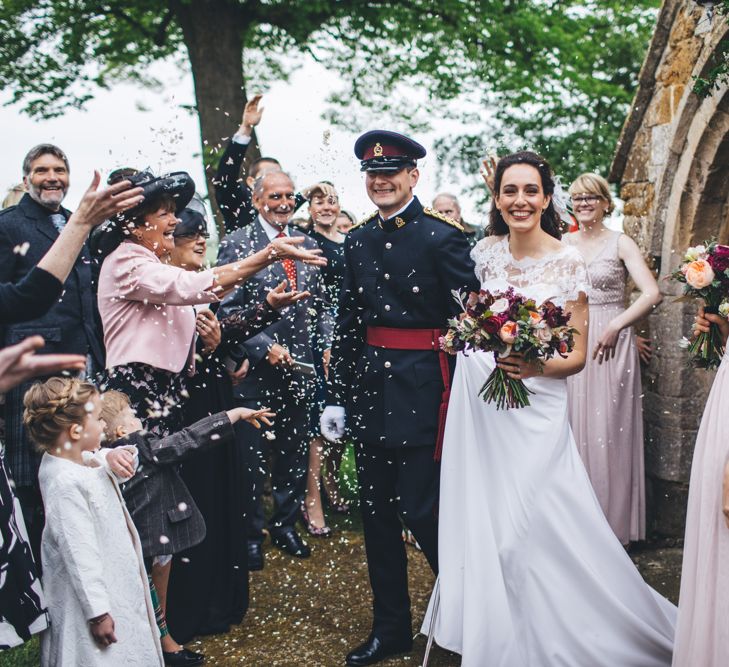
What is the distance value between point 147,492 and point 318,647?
1325mm

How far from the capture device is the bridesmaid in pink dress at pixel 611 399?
21.3 feet

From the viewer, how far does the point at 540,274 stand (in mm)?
4590

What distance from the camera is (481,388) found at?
14.6 feet

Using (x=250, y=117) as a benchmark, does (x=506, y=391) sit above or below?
below

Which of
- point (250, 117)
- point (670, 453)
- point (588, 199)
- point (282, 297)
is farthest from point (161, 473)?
point (670, 453)

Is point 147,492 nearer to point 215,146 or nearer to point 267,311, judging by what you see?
point 267,311

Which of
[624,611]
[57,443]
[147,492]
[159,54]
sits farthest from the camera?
[159,54]

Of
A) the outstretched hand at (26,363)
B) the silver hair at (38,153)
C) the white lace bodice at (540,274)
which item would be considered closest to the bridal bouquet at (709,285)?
the white lace bodice at (540,274)

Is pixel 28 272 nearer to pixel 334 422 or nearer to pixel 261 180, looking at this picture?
pixel 261 180

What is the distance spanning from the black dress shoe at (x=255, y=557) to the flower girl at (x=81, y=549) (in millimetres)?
2367

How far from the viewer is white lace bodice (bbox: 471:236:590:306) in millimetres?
4520

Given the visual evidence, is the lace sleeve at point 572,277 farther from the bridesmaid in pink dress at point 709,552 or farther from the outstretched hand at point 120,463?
the outstretched hand at point 120,463

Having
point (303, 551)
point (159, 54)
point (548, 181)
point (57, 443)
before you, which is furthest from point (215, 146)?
point (57, 443)

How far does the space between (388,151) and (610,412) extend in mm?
2885
